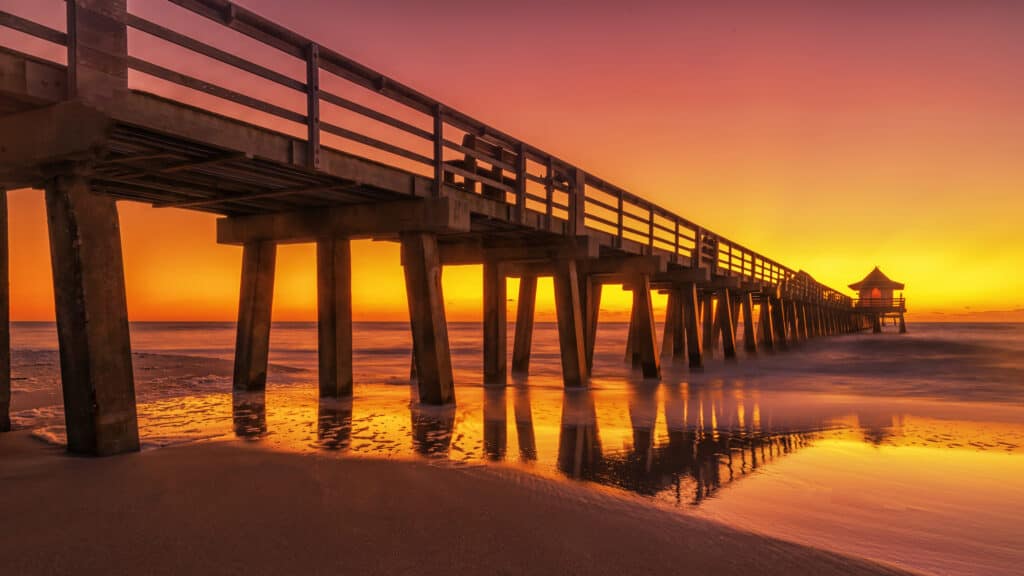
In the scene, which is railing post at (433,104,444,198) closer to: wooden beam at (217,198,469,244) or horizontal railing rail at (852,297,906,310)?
wooden beam at (217,198,469,244)

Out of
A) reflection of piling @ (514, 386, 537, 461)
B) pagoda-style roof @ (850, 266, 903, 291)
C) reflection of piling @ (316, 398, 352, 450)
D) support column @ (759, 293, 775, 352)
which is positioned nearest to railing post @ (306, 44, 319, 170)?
reflection of piling @ (316, 398, 352, 450)

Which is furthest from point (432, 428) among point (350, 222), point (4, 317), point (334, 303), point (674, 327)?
point (674, 327)

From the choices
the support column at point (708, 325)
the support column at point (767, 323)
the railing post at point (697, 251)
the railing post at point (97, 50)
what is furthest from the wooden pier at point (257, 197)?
the support column at point (767, 323)

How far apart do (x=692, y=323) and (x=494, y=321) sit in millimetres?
7977

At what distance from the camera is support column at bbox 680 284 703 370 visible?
20000mm

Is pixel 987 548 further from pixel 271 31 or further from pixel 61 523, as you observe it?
pixel 271 31

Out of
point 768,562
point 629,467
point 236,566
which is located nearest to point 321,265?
point 629,467

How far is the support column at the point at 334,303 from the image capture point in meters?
10.4

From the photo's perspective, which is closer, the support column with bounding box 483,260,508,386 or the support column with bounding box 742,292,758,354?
the support column with bounding box 483,260,508,386

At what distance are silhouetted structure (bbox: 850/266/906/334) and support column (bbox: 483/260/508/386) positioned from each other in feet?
215

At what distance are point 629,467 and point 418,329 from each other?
4.42 m

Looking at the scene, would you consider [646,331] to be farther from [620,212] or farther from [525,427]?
[525,427]

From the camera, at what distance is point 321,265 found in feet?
34.3

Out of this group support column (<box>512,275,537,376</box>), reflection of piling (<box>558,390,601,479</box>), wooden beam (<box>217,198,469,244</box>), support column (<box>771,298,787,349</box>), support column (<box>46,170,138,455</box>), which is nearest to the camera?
support column (<box>46,170,138,455</box>)
